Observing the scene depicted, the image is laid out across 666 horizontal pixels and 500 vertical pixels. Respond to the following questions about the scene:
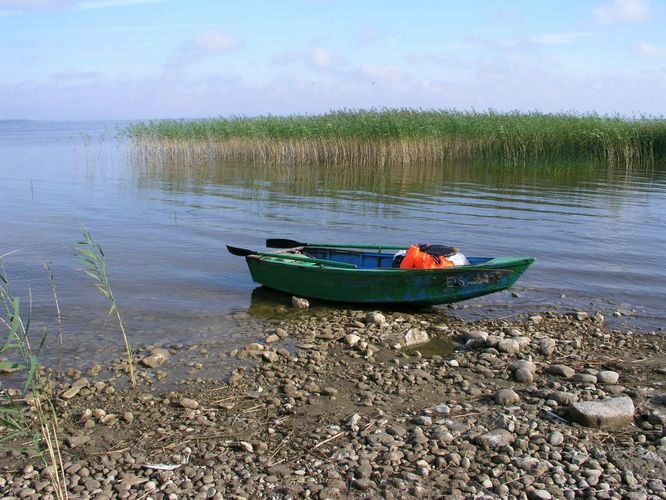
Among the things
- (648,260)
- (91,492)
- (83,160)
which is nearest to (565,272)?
(648,260)

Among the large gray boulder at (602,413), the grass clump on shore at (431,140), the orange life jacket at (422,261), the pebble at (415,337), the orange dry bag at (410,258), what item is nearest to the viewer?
the large gray boulder at (602,413)

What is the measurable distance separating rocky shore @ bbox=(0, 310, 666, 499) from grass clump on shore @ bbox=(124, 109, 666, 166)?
21072 mm

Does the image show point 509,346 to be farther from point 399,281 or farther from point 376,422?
point 376,422

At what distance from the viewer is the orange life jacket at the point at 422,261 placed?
9055 millimetres

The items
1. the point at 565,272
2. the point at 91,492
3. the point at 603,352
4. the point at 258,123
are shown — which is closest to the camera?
the point at 91,492

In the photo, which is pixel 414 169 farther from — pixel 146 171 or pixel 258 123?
pixel 146 171

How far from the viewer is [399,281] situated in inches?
352

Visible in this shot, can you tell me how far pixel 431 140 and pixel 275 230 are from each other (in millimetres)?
15318

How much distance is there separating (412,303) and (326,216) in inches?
343

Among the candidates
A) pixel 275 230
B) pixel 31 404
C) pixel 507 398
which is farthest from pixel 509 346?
pixel 275 230

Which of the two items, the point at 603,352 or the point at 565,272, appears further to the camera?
the point at 565,272

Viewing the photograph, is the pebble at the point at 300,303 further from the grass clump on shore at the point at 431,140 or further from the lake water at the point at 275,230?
the grass clump on shore at the point at 431,140

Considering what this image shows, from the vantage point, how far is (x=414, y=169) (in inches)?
1096

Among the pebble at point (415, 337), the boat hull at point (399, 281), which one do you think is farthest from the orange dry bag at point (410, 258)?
the pebble at point (415, 337)
